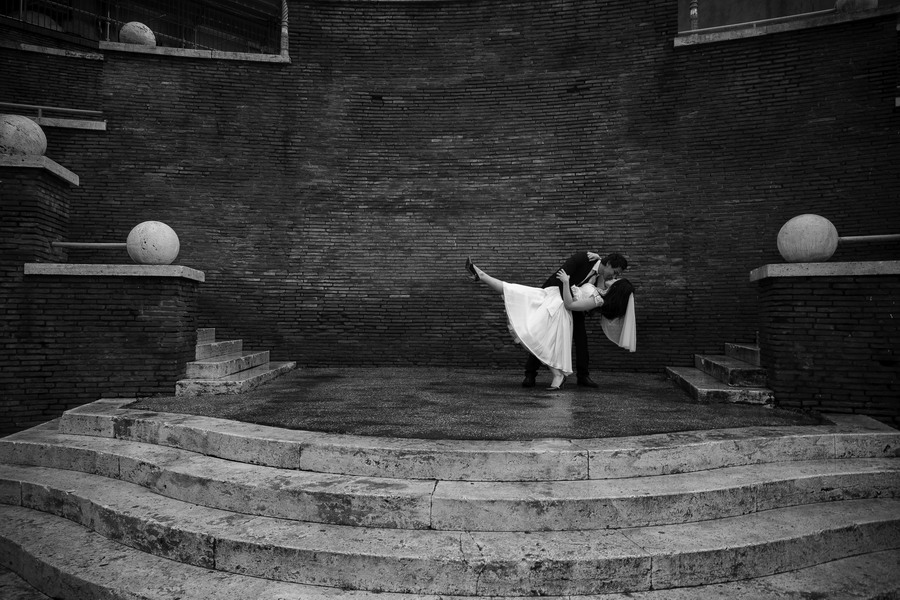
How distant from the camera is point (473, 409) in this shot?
556 centimetres

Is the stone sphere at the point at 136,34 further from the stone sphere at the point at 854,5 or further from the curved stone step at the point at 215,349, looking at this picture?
the stone sphere at the point at 854,5

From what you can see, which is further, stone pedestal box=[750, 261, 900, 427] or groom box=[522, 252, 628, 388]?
groom box=[522, 252, 628, 388]

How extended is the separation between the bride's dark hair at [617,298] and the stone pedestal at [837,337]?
4.70 ft

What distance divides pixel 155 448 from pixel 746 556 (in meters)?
4.45

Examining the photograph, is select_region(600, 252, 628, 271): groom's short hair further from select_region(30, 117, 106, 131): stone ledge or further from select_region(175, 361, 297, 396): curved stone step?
select_region(30, 117, 106, 131): stone ledge

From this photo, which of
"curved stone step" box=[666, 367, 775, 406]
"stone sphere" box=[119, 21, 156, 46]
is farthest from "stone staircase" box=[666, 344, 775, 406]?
"stone sphere" box=[119, 21, 156, 46]

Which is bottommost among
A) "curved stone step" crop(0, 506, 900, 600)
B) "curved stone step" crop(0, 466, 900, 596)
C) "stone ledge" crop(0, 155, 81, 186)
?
"curved stone step" crop(0, 506, 900, 600)

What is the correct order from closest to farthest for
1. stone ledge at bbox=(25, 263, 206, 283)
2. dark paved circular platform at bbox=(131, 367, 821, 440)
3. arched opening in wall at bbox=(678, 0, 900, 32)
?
dark paved circular platform at bbox=(131, 367, 821, 440) → stone ledge at bbox=(25, 263, 206, 283) → arched opening in wall at bbox=(678, 0, 900, 32)

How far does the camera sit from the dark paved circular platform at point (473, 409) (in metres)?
4.59

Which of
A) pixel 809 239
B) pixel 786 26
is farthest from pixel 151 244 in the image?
pixel 786 26

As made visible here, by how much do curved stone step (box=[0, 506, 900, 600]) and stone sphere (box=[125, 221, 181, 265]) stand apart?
11.8ft

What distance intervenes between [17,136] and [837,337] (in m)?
9.39

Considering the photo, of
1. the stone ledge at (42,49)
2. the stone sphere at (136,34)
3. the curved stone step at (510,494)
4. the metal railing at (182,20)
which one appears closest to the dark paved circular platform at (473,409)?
the curved stone step at (510,494)

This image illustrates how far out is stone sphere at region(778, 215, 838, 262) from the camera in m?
5.77
